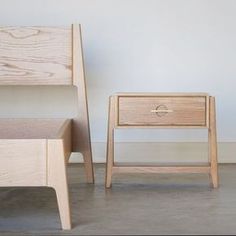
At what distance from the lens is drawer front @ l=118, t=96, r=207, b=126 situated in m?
1.43

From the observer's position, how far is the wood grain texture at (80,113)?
150 centimetres

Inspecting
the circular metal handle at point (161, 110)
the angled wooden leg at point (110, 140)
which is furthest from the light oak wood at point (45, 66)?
the circular metal handle at point (161, 110)

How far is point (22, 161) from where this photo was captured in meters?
1.03

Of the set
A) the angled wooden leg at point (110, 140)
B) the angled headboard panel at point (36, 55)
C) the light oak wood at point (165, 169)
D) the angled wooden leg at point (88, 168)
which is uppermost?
the angled headboard panel at point (36, 55)

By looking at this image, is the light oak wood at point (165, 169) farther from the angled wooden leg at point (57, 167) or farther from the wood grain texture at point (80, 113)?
the angled wooden leg at point (57, 167)

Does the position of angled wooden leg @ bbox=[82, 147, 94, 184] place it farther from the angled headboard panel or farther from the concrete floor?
the angled headboard panel

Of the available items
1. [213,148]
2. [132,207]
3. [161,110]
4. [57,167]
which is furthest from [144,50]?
[57,167]

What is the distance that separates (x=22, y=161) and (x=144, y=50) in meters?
0.95

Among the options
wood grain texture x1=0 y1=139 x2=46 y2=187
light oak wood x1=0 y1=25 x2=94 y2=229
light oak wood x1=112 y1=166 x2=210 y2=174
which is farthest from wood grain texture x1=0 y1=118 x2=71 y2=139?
wood grain texture x1=0 y1=139 x2=46 y2=187

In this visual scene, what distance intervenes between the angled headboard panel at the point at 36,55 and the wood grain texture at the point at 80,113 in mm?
23

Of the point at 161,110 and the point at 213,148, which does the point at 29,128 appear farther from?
the point at 213,148

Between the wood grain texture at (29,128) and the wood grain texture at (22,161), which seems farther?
the wood grain texture at (29,128)

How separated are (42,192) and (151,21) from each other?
87cm

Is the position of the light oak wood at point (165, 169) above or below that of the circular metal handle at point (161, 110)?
below
